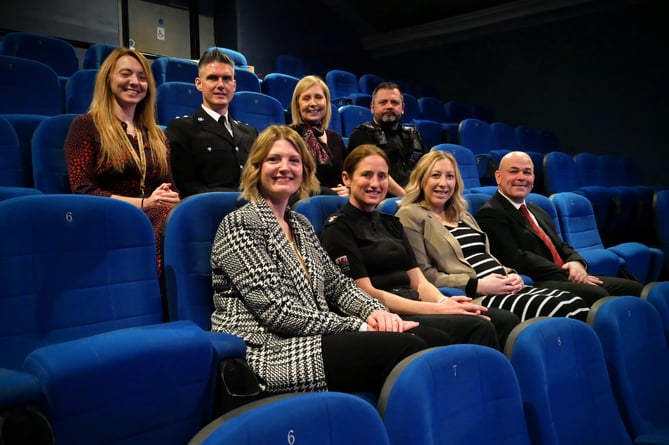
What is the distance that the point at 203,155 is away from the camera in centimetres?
148

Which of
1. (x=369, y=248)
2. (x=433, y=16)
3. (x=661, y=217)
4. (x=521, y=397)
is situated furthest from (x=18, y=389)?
(x=433, y=16)

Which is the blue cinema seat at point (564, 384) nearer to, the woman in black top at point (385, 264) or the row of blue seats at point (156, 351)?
the row of blue seats at point (156, 351)

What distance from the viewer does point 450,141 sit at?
350cm

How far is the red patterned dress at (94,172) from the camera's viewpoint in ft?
3.92

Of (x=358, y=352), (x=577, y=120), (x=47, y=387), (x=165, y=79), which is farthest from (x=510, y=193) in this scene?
(x=577, y=120)

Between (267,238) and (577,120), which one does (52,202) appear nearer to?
(267,238)

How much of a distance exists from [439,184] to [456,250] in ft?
0.58

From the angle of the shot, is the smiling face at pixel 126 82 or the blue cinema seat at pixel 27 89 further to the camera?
the blue cinema seat at pixel 27 89

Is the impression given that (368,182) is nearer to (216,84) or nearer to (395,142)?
(216,84)

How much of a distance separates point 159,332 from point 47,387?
15 centimetres

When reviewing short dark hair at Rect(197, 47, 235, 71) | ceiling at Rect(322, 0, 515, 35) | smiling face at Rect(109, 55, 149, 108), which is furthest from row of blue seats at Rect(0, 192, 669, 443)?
ceiling at Rect(322, 0, 515, 35)

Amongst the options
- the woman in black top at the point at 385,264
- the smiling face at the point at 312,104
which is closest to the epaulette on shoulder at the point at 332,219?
the woman in black top at the point at 385,264

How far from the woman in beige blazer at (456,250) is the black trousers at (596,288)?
0.33 ft

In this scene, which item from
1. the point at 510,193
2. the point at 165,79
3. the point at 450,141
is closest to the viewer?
the point at 510,193
